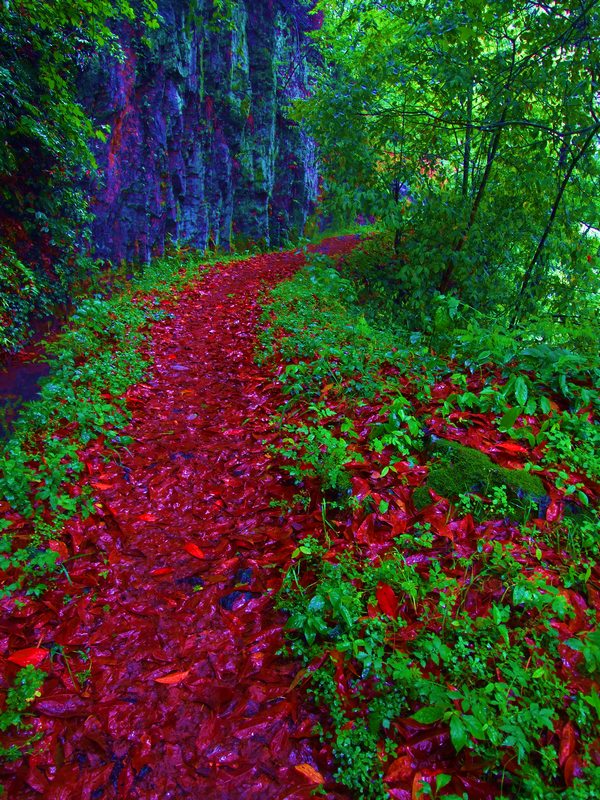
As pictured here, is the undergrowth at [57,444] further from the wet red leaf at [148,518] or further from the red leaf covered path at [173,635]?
the wet red leaf at [148,518]

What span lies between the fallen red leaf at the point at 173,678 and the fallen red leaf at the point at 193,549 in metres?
0.85

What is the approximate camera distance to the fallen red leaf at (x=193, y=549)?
320cm

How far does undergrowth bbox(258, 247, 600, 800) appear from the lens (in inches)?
74.9

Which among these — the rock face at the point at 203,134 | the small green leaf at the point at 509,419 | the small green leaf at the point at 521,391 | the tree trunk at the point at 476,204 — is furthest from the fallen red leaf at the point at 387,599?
the tree trunk at the point at 476,204

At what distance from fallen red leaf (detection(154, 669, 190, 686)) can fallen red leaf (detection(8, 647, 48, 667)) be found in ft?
2.24

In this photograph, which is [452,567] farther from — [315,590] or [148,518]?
[148,518]

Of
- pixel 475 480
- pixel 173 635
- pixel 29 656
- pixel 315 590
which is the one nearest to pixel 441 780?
pixel 315 590

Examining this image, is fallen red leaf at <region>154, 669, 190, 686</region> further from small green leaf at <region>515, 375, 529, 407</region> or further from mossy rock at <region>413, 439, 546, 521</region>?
small green leaf at <region>515, 375, 529, 407</region>

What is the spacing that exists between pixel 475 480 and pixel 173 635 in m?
2.25

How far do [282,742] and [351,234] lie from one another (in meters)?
18.3

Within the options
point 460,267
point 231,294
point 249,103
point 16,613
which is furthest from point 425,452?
point 249,103

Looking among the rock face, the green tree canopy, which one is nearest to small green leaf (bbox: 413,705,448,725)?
the rock face

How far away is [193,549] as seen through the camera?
10.7 feet

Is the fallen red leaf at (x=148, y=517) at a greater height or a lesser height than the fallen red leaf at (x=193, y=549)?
greater
